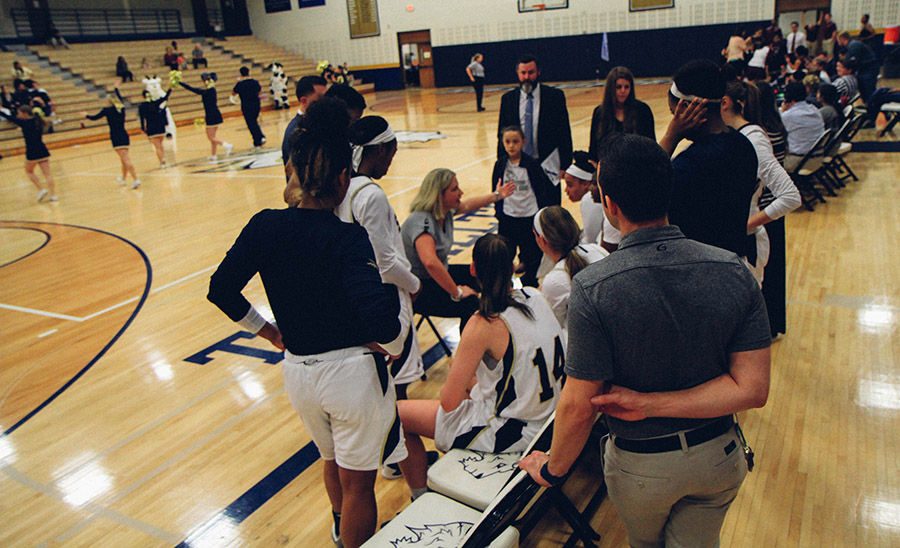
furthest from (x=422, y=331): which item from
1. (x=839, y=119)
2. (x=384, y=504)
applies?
(x=839, y=119)

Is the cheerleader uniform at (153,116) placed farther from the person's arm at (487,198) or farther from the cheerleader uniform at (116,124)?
the person's arm at (487,198)

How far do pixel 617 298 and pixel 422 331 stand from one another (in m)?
3.83

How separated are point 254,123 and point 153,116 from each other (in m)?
2.61

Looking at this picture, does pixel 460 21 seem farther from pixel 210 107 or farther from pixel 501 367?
pixel 501 367

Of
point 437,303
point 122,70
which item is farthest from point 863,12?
point 122,70

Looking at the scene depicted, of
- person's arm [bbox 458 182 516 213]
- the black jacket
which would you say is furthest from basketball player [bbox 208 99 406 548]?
the black jacket

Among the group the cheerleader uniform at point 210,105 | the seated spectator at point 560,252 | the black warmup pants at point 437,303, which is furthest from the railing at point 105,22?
the seated spectator at point 560,252

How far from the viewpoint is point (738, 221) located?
2873 millimetres

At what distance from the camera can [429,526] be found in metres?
2.38

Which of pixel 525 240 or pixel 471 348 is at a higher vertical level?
pixel 471 348

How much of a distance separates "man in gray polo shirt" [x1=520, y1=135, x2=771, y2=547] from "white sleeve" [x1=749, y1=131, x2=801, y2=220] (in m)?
2.05

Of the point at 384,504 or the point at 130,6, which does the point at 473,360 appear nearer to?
the point at 384,504

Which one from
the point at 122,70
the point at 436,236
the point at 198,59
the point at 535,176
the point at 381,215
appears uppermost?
the point at 198,59

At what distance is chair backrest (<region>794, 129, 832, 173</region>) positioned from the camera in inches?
284
